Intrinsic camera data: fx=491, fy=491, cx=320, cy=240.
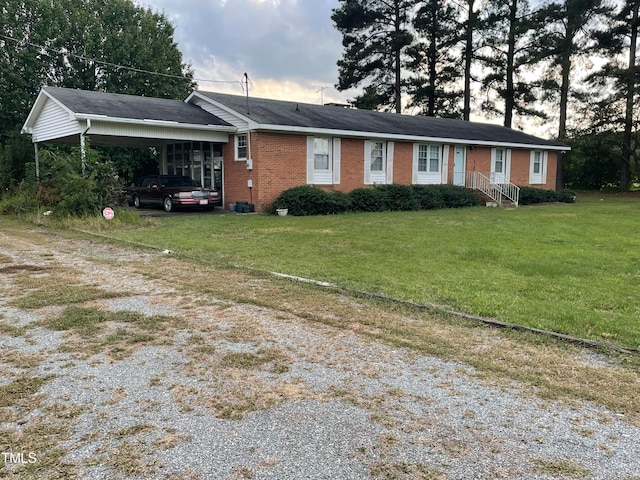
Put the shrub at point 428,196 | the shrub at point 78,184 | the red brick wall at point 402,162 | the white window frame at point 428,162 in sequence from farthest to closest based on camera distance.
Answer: the white window frame at point 428,162 → the red brick wall at point 402,162 → the shrub at point 428,196 → the shrub at point 78,184

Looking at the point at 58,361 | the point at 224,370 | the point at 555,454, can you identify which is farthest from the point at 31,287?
the point at 555,454

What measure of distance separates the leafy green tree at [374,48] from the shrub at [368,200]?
20.9 metres

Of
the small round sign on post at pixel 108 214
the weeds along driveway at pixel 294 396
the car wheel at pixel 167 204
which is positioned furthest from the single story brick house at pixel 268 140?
the weeds along driveway at pixel 294 396

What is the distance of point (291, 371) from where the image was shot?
3.85 metres

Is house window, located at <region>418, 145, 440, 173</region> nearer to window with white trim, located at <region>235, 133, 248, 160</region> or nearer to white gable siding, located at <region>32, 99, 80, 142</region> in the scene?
window with white trim, located at <region>235, 133, 248, 160</region>

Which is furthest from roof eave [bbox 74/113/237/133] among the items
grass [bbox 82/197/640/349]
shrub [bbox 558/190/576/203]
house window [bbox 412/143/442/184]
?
shrub [bbox 558/190/576/203]

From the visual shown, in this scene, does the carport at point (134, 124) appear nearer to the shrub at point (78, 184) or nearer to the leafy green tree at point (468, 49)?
the shrub at point (78, 184)

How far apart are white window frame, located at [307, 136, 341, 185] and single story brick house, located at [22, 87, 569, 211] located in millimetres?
40

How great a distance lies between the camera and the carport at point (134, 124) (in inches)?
630

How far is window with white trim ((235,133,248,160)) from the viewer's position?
60.1 feet

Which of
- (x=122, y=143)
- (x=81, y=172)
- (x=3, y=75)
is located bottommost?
(x=81, y=172)

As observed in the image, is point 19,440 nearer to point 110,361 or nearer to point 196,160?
point 110,361

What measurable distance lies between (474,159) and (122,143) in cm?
1714

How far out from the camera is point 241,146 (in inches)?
728
